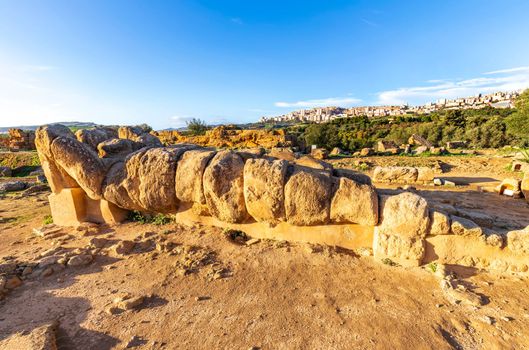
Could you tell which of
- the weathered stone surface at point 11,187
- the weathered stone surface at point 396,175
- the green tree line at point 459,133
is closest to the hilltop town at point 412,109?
the green tree line at point 459,133

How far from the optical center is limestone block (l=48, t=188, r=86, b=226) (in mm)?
6301

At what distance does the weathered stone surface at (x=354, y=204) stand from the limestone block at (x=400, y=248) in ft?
1.24

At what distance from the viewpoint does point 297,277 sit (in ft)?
14.1

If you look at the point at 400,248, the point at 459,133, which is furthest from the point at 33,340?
the point at 459,133

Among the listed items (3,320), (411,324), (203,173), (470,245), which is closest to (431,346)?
(411,324)

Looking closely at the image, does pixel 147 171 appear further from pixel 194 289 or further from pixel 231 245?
pixel 194 289

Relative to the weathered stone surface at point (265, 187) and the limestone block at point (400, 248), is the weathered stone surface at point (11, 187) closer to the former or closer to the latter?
the weathered stone surface at point (265, 187)

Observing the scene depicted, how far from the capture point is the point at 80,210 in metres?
6.40

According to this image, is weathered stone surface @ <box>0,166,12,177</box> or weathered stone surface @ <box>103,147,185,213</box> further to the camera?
weathered stone surface @ <box>0,166,12,177</box>

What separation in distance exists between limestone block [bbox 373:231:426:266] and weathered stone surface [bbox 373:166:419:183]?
8.53 meters

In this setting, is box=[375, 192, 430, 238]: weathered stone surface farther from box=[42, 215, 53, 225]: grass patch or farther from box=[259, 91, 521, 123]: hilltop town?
box=[259, 91, 521, 123]: hilltop town

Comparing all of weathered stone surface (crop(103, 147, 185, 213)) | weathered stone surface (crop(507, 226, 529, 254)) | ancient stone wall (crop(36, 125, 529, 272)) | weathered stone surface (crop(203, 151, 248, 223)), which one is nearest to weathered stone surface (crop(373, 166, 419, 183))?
ancient stone wall (crop(36, 125, 529, 272))

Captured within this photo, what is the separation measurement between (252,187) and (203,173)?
1253 mm

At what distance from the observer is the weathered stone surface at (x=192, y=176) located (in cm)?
555
